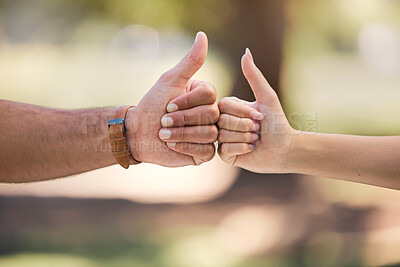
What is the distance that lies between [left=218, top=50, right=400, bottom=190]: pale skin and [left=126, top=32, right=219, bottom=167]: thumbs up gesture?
0.11 meters

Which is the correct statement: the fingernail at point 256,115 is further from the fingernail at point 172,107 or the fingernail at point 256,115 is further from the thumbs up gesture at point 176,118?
the fingernail at point 172,107

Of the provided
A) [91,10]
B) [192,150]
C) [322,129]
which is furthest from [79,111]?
[322,129]

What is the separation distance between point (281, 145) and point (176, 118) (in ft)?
1.97

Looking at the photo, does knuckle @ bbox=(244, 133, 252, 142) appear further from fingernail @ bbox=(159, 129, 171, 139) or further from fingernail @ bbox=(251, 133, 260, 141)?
fingernail @ bbox=(159, 129, 171, 139)

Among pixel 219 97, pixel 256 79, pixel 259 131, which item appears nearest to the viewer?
pixel 256 79

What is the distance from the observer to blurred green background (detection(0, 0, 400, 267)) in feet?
13.0

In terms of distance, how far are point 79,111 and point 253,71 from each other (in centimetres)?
106

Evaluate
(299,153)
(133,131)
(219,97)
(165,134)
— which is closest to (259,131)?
(299,153)

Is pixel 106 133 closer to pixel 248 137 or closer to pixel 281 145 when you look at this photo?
pixel 248 137

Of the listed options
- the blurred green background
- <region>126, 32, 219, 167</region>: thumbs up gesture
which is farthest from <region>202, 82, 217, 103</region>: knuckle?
the blurred green background

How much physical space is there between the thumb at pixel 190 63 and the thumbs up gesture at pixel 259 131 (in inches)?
10.9

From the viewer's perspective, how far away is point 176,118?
1988mm

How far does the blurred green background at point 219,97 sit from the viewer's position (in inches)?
156

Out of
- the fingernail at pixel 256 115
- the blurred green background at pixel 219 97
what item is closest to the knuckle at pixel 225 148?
the fingernail at pixel 256 115
